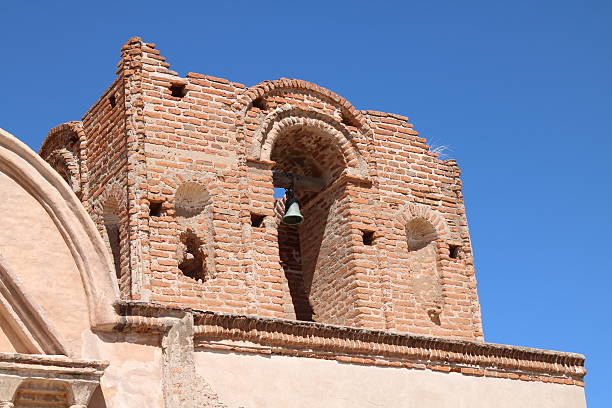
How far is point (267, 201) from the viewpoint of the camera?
1298cm

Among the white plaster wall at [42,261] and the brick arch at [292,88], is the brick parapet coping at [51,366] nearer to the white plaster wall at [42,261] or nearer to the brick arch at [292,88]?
the white plaster wall at [42,261]

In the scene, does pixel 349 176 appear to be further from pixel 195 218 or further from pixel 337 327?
pixel 337 327

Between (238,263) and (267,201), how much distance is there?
0.85 metres

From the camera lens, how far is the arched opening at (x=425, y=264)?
1358 cm

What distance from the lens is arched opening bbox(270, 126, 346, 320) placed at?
13.7 meters

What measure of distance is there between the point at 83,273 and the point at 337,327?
2.40m

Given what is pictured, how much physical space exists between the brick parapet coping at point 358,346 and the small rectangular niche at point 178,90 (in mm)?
3408

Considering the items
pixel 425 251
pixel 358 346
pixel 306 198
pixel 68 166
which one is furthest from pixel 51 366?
pixel 425 251

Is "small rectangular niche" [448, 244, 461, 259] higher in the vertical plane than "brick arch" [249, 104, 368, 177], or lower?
lower

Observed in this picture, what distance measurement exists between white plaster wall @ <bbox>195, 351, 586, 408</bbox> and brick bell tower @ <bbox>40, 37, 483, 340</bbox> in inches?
55.3

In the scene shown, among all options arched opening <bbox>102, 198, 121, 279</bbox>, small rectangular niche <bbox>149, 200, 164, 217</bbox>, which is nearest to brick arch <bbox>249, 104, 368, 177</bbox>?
small rectangular niche <bbox>149, 200, 164, 217</bbox>

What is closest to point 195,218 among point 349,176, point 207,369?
point 349,176

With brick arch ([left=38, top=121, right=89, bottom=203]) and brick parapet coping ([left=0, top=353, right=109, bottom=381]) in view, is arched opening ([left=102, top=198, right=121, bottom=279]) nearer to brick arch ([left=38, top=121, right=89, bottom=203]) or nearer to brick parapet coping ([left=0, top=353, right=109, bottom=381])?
brick arch ([left=38, top=121, right=89, bottom=203])

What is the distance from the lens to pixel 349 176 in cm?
1359
